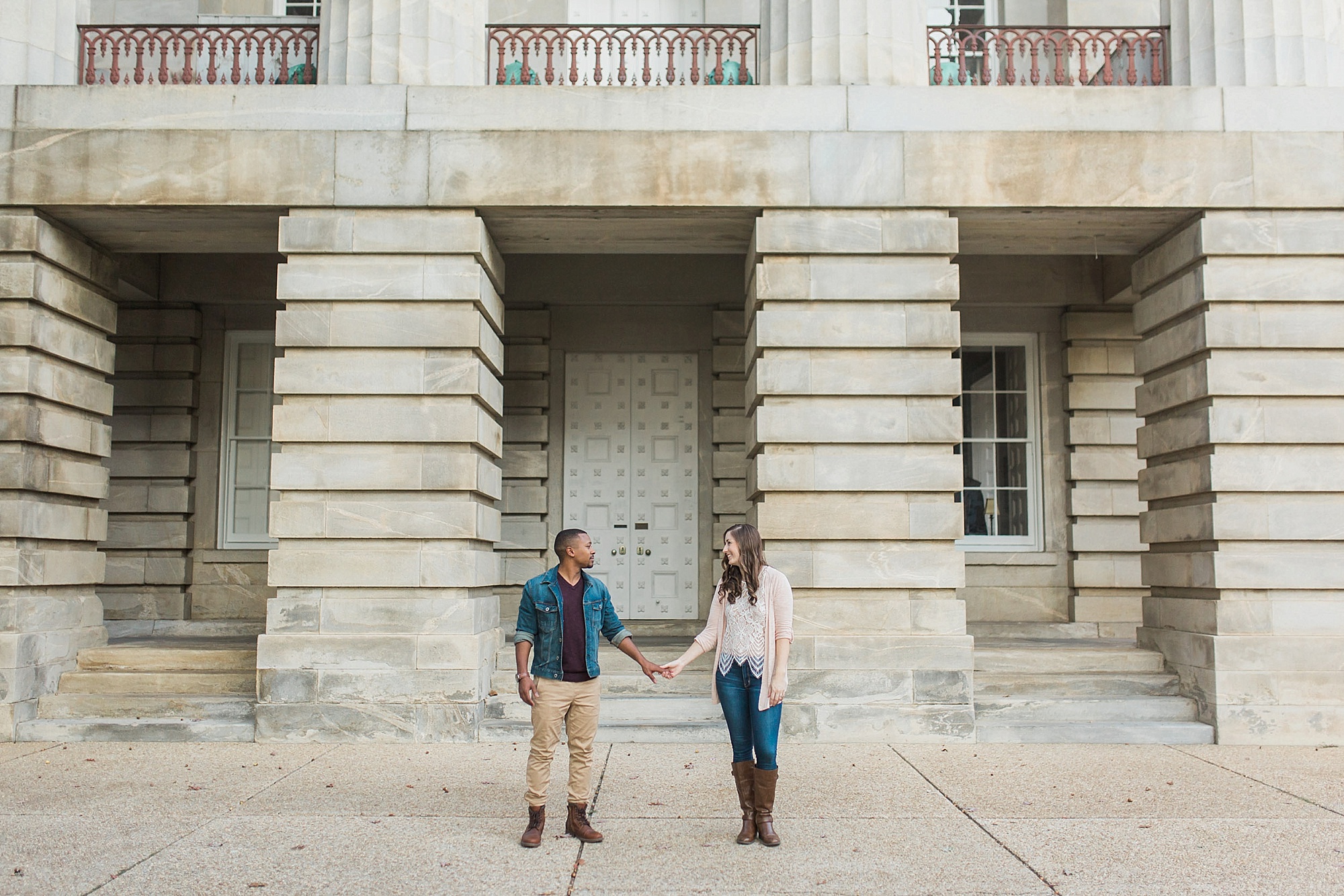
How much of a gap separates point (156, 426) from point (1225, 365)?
11.4 metres

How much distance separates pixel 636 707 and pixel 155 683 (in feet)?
14.5

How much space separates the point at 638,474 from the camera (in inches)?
522

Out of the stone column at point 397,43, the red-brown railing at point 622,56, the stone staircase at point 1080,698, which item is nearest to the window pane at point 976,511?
the stone staircase at point 1080,698

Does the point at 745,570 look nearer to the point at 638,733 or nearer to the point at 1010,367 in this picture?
the point at 638,733

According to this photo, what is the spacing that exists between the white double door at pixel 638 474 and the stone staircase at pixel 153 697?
4205 millimetres

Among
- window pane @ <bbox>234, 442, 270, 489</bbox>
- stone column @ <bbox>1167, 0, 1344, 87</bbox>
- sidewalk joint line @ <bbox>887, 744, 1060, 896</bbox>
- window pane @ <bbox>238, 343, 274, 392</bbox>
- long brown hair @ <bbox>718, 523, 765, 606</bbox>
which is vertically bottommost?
sidewalk joint line @ <bbox>887, 744, 1060, 896</bbox>

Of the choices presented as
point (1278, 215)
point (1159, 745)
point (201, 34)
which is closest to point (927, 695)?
point (1159, 745)

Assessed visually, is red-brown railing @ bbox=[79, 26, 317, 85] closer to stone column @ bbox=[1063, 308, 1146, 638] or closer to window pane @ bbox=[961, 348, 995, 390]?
window pane @ bbox=[961, 348, 995, 390]

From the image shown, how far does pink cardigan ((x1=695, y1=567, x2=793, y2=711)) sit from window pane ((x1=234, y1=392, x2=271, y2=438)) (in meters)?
8.70

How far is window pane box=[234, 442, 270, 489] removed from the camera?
13.2 m

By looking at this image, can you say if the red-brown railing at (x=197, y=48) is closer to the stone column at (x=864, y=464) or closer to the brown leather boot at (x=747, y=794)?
the stone column at (x=864, y=464)

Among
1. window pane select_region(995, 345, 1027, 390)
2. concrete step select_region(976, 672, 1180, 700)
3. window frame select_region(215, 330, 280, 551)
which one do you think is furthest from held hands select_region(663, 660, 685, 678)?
window pane select_region(995, 345, 1027, 390)

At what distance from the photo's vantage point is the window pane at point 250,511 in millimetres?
13086

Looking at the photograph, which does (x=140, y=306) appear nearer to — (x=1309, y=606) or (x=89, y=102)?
(x=89, y=102)
